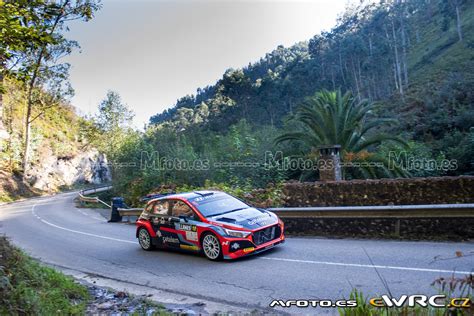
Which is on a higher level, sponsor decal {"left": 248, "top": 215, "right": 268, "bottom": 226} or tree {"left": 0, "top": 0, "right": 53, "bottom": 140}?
tree {"left": 0, "top": 0, "right": 53, "bottom": 140}

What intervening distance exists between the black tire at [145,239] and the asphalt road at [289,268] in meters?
0.20

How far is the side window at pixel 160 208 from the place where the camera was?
10.8m

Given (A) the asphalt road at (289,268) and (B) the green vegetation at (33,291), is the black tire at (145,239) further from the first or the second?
(B) the green vegetation at (33,291)

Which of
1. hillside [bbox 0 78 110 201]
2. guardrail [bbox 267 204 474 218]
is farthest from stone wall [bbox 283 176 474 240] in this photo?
hillside [bbox 0 78 110 201]

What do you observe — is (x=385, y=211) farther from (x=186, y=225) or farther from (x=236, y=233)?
(x=186, y=225)

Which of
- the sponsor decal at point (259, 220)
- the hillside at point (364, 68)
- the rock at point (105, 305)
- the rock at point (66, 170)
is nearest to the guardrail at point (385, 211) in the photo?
the sponsor decal at point (259, 220)

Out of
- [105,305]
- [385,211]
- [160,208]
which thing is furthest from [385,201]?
[105,305]

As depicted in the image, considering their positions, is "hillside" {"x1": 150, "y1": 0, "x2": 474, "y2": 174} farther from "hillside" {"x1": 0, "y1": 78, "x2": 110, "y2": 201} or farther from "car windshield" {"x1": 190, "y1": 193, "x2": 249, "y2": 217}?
"car windshield" {"x1": 190, "y1": 193, "x2": 249, "y2": 217}

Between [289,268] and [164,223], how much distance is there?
3.96m

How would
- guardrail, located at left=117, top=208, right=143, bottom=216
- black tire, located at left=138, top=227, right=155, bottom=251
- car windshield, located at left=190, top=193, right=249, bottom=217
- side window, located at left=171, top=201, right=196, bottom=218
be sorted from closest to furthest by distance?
car windshield, located at left=190, top=193, right=249, bottom=217, side window, located at left=171, top=201, right=196, bottom=218, black tire, located at left=138, top=227, right=155, bottom=251, guardrail, located at left=117, top=208, right=143, bottom=216

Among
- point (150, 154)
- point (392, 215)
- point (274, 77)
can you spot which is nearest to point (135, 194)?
point (150, 154)

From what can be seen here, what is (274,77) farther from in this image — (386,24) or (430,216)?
(430,216)

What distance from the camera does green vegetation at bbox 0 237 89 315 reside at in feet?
16.7

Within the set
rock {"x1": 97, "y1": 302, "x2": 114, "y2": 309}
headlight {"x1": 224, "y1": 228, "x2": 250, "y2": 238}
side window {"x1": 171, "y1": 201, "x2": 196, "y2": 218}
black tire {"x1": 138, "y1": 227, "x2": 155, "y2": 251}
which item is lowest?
rock {"x1": 97, "y1": 302, "x2": 114, "y2": 309}
